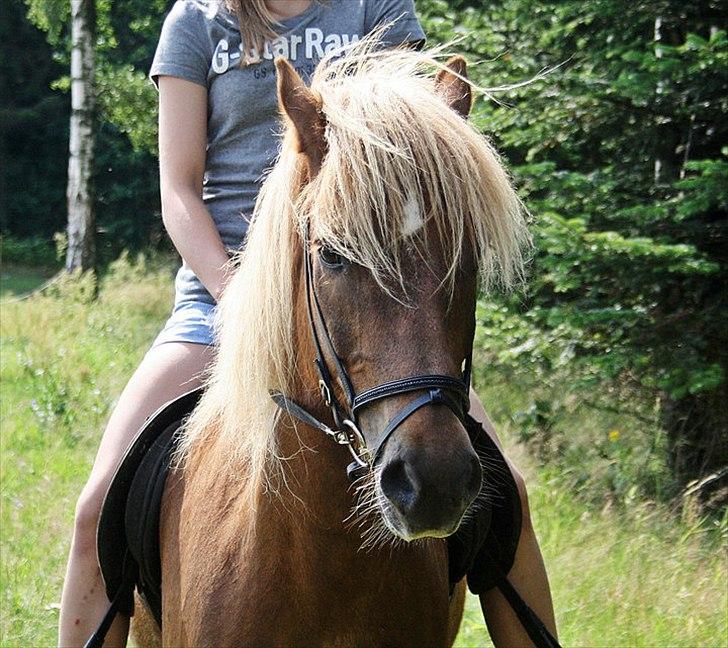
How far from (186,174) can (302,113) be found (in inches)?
33.0

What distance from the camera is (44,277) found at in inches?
1065

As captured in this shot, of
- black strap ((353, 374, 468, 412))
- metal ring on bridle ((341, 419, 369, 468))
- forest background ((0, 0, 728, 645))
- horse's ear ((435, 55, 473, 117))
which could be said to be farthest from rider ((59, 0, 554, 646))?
forest background ((0, 0, 728, 645))

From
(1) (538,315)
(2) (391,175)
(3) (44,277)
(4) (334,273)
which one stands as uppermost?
(2) (391,175)

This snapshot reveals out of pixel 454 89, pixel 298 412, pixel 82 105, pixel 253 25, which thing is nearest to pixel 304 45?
pixel 253 25

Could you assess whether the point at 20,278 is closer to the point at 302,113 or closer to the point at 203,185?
the point at 203,185

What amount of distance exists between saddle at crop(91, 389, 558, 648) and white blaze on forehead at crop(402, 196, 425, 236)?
85 cm

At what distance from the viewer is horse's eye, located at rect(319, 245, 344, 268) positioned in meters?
2.12

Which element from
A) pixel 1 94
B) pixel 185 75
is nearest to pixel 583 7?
pixel 185 75

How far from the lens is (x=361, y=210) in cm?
207

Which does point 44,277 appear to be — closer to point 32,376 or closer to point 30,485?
point 32,376

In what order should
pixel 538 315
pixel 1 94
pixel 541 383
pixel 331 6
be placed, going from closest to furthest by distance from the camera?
pixel 331 6
pixel 538 315
pixel 541 383
pixel 1 94

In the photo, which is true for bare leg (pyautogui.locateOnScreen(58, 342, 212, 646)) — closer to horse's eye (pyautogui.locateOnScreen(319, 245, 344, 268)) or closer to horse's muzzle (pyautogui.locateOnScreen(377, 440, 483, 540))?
horse's eye (pyautogui.locateOnScreen(319, 245, 344, 268))

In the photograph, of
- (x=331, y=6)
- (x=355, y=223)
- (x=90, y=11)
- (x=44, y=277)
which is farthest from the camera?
(x=44, y=277)

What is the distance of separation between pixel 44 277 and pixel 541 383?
21277 millimetres
